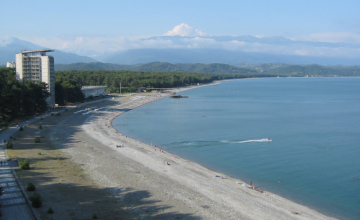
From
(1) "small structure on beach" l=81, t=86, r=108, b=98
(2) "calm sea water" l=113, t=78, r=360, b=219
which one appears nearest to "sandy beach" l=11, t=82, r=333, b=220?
(2) "calm sea water" l=113, t=78, r=360, b=219

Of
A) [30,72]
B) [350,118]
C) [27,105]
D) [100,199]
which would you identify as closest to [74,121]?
[27,105]

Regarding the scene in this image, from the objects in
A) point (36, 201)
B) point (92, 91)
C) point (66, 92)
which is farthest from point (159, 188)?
point (92, 91)

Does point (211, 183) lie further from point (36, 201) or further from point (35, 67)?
point (35, 67)

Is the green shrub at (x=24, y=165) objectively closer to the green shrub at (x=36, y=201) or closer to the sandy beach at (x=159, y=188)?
the sandy beach at (x=159, y=188)

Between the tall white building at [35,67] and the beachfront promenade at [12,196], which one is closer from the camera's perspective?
the beachfront promenade at [12,196]

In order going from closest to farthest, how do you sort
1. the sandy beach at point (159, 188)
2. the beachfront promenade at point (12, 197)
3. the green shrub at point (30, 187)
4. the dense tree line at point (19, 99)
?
the beachfront promenade at point (12, 197), the sandy beach at point (159, 188), the green shrub at point (30, 187), the dense tree line at point (19, 99)

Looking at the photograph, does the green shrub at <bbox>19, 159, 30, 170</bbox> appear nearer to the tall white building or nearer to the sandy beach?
the sandy beach

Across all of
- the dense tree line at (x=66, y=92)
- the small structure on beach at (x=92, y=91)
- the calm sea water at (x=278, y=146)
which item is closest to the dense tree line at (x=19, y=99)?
the dense tree line at (x=66, y=92)
